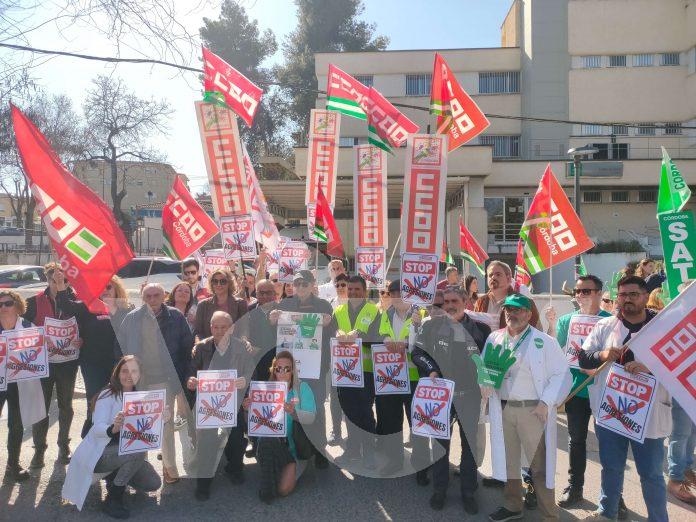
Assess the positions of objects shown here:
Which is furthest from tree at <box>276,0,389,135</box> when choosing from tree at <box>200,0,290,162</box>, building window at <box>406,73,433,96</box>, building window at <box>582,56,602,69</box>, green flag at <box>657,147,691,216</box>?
green flag at <box>657,147,691,216</box>

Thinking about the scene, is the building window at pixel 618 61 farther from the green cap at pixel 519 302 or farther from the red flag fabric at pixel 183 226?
the green cap at pixel 519 302

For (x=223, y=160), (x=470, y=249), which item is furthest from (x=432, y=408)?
(x=470, y=249)

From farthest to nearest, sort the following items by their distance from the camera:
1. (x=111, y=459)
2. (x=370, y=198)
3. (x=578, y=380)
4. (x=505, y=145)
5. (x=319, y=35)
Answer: (x=319, y=35), (x=505, y=145), (x=370, y=198), (x=578, y=380), (x=111, y=459)

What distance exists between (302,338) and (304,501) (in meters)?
1.40

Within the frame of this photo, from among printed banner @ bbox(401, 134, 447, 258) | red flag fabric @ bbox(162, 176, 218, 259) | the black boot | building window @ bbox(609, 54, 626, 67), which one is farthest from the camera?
building window @ bbox(609, 54, 626, 67)

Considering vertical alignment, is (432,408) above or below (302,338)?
below

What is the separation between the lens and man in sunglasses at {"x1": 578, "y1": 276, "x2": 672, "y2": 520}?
4.05 metres

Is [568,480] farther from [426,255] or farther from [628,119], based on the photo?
[628,119]

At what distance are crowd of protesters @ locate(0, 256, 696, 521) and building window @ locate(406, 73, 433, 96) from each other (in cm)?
2391

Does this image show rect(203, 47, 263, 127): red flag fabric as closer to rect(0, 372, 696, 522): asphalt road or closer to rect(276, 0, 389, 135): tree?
rect(0, 372, 696, 522): asphalt road

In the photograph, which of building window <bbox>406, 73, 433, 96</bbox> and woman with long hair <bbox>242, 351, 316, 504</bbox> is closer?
woman with long hair <bbox>242, 351, 316, 504</bbox>

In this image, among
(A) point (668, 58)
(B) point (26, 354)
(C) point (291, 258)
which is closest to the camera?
(B) point (26, 354)

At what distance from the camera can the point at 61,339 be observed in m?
5.57

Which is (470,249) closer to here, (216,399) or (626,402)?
(626,402)
